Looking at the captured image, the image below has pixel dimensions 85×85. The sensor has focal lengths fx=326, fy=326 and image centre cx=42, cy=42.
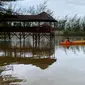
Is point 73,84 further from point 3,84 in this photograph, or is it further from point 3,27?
point 3,27

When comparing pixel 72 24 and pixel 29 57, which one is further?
pixel 72 24

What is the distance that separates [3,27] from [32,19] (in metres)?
3.34

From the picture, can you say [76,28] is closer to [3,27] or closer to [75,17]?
[75,17]

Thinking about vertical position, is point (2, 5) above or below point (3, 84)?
above

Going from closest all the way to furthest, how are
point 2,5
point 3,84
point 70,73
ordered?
1. point 3,84
2. point 70,73
3. point 2,5

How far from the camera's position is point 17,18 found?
35.5m

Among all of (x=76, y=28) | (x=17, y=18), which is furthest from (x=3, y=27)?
(x=76, y=28)

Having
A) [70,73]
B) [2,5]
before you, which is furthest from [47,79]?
[2,5]

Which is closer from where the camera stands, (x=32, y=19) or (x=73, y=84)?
(x=73, y=84)

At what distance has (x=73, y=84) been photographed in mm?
9383

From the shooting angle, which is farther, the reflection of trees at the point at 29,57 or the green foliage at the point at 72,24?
the green foliage at the point at 72,24

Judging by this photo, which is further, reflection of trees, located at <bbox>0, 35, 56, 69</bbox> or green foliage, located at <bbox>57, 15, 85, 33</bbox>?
green foliage, located at <bbox>57, 15, 85, 33</bbox>

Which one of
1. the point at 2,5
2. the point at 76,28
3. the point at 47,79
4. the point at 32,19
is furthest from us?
the point at 76,28

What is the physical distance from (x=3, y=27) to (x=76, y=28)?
36869 millimetres
